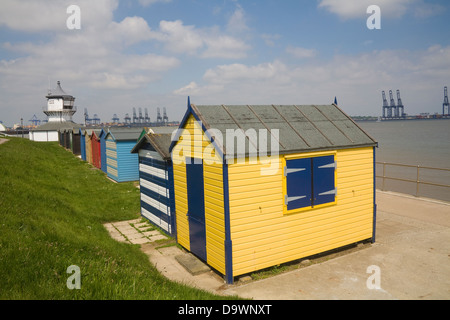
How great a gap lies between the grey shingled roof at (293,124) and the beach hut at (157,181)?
269 centimetres

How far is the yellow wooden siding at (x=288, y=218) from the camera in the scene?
25.4 ft

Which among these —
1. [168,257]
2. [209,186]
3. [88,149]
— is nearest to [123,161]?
[88,149]

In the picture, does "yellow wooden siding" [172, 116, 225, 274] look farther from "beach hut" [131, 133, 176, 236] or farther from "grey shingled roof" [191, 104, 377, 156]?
"beach hut" [131, 133, 176, 236]

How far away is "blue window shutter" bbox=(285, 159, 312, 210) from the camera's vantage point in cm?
830

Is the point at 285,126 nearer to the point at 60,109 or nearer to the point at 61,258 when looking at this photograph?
the point at 61,258

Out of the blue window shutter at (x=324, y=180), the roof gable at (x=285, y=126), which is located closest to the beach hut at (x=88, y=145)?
the roof gable at (x=285, y=126)

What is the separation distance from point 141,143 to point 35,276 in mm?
7307

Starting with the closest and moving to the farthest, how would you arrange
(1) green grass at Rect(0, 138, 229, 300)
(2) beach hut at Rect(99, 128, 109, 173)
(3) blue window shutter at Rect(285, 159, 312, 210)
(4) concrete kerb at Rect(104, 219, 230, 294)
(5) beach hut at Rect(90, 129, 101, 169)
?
(1) green grass at Rect(0, 138, 229, 300) → (4) concrete kerb at Rect(104, 219, 230, 294) → (3) blue window shutter at Rect(285, 159, 312, 210) → (2) beach hut at Rect(99, 128, 109, 173) → (5) beach hut at Rect(90, 129, 101, 169)

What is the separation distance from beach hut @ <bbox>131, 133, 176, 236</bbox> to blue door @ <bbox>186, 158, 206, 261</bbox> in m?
1.40

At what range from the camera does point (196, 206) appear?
8.94 m

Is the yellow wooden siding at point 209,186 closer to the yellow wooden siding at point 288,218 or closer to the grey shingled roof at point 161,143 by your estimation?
the yellow wooden siding at point 288,218

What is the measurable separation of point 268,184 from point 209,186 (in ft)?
4.58

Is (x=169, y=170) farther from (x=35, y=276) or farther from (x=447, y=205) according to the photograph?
(x=447, y=205)

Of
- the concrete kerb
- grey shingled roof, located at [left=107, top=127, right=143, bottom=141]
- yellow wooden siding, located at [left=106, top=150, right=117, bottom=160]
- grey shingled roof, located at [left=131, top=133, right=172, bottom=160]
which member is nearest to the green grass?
the concrete kerb
